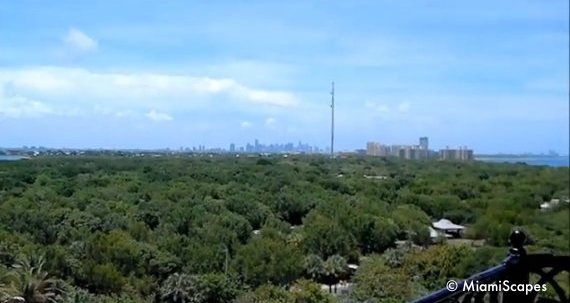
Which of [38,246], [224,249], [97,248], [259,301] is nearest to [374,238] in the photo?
[224,249]

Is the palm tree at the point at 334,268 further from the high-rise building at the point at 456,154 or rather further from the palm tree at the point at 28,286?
the palm tree at the point at 28,286

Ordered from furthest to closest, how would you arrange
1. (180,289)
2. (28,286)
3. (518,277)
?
(180,289) → (28,286) → (518,277)

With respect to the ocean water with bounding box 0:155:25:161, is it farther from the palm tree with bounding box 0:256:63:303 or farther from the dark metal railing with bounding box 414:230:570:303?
the dark metal railing with bounding box 414:230:570:303

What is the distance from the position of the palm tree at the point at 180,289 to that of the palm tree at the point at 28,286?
147 inches

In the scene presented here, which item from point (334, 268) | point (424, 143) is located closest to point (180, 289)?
point (334, 268)

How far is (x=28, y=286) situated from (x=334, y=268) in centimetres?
938

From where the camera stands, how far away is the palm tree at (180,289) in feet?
37.2

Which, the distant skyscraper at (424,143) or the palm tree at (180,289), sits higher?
the distant skyscraper at (424,143)

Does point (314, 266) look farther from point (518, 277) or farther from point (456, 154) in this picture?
point (518, 277)

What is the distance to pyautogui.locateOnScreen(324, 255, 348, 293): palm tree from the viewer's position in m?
13.6

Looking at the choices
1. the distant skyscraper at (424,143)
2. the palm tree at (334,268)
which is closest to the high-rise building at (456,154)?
the distant skyscraper at (424,143)

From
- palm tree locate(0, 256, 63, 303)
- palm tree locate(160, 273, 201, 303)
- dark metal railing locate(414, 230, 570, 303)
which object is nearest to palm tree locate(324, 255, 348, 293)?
palm tree locate(160, 273, 201, 303)

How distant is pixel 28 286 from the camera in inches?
212

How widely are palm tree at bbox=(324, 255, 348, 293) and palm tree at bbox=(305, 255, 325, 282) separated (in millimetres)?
111
